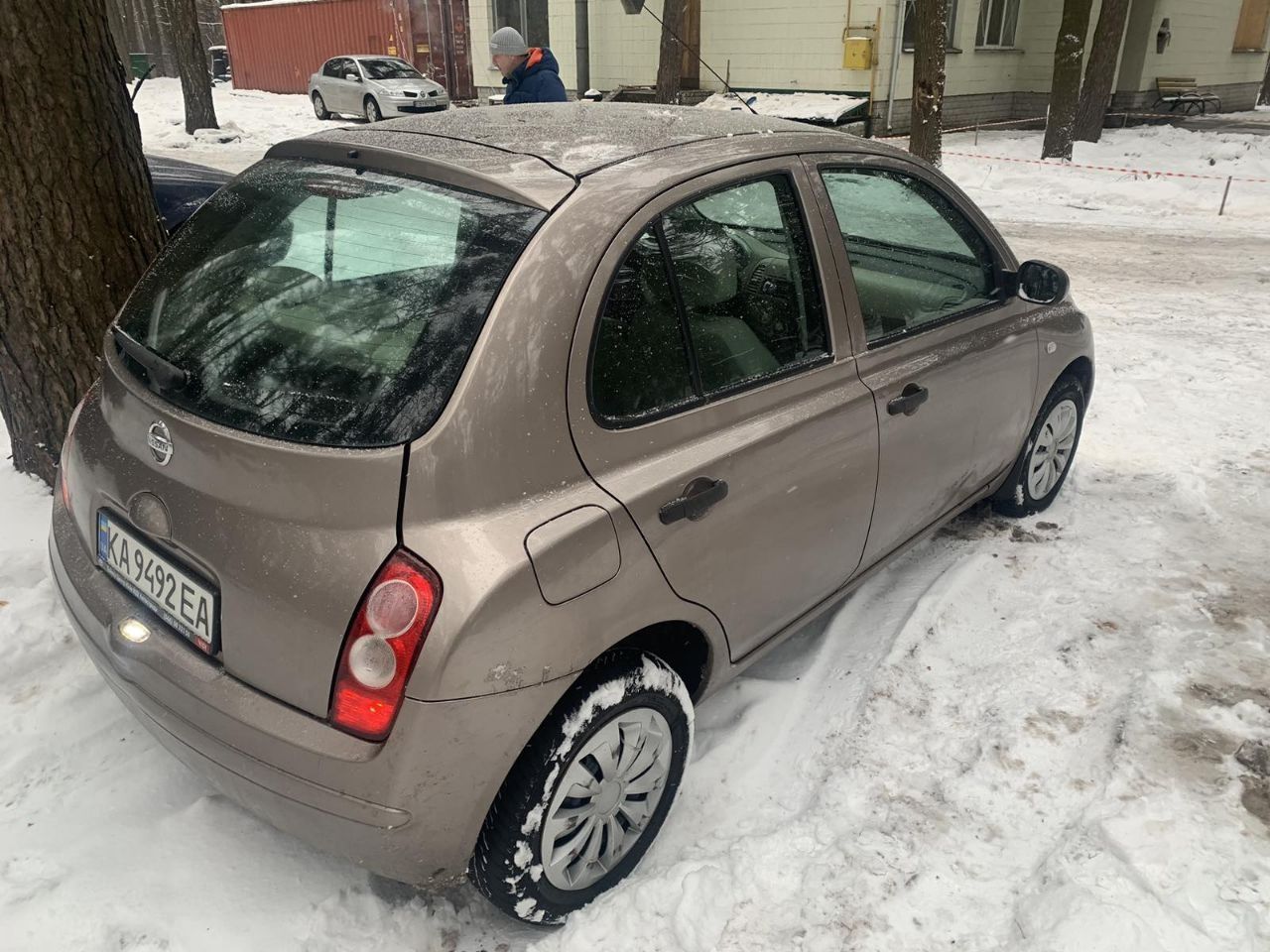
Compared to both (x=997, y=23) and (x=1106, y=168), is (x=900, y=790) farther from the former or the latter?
(x=997, y=23)

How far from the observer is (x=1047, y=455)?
419cm

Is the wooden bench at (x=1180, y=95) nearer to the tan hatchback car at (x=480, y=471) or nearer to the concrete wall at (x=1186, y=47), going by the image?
the concrete wall at (x=1186, y=47)

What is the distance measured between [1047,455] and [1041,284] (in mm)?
863

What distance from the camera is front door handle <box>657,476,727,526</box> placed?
2.21m

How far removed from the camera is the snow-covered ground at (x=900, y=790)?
7.54 ft

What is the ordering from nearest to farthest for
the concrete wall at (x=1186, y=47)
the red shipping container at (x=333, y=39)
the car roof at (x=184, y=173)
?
the car roof at (x=184, y=173), the concrete wall at (x=1186, y=47), the red shipping container at (x=333, y=39)

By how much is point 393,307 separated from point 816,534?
53.0 inches

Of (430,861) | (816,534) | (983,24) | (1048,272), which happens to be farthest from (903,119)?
(430,861)

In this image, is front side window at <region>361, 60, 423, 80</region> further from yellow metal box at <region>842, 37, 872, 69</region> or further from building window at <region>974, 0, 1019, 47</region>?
building window at <region>974, 0, 1019, 47</region>

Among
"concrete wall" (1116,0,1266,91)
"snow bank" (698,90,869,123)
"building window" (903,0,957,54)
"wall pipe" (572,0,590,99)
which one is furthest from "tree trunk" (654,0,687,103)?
"concrete wall" (1116,0,1266,91)

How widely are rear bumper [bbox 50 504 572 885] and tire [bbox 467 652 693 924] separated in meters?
0.08

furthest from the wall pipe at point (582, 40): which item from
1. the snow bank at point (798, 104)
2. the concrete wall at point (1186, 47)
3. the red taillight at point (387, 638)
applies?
the red taillight at point (387, 638)

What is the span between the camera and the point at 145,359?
89.9 inches

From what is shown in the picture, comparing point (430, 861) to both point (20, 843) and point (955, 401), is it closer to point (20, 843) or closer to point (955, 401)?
point (20, 843)
